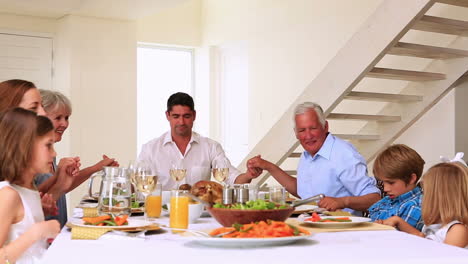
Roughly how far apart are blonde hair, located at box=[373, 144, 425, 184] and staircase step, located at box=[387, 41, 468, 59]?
6.47ft

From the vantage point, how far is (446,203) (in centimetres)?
212

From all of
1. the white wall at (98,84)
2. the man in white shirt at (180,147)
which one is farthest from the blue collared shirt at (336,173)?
the white wall at (98,84)

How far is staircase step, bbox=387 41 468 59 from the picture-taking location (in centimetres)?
453

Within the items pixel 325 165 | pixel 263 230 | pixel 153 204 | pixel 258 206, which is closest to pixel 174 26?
pixel 325 165

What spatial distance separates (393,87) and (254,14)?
8.45ft

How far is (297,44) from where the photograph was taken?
662 cm

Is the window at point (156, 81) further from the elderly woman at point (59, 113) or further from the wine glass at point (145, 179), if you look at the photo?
the wine glass at point (145, 179)

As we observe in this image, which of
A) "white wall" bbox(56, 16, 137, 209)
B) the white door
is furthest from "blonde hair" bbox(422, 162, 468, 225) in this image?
the white door

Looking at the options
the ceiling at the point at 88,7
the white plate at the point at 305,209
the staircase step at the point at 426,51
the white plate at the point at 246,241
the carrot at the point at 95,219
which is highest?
the ceiling at the point at 88,7

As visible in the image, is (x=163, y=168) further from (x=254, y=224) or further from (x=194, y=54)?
(x=194, y=54)

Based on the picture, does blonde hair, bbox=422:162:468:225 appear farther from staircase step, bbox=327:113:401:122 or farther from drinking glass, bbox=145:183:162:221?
staircase step, bbox=327:113:401:122

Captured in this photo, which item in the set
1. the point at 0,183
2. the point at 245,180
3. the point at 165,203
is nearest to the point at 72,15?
the point at 245,180

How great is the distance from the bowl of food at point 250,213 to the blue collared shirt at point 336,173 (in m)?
1.27

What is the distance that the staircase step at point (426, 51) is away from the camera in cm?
453
